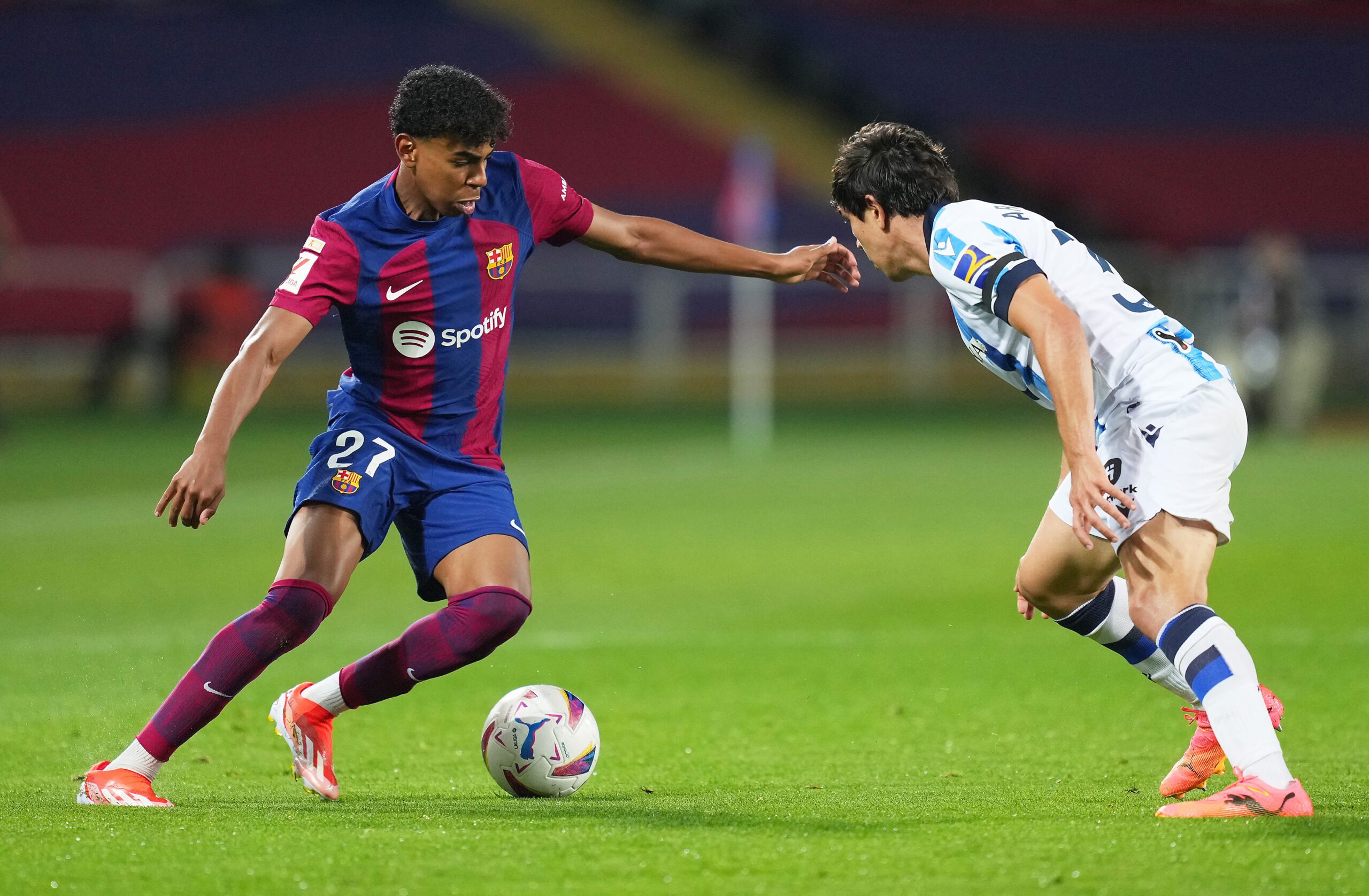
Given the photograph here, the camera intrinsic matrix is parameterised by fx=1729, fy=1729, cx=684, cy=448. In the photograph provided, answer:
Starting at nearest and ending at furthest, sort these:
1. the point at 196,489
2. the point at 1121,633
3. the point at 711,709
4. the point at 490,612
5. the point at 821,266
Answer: the point at 196,489 < the point at 490,612 < the point at 1121,633 < the point at 821,266 < the point at 711,709

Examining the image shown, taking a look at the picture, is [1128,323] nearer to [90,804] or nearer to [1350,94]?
[90,804]

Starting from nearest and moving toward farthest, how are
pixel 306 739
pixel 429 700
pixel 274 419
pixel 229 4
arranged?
pixel 306 739 → pixel 429 700 → pixel 274 419 → pixel 229 4

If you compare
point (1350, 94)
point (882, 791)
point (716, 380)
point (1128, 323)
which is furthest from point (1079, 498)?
point (1350, 94)

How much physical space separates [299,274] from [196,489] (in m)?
0.78

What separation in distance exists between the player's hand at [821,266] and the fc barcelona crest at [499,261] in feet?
2.81

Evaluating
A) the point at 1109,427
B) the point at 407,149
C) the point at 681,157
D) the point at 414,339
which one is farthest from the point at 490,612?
the point at 681,157

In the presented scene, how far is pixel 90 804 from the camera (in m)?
4.76

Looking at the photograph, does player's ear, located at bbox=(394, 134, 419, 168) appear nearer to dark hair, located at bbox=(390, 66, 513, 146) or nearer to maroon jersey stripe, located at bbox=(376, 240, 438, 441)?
dark hair, located at bbox=(390, 66, 513, 146)

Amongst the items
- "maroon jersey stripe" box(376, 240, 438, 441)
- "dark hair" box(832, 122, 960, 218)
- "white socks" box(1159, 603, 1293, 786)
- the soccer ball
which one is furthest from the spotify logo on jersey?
"white socks" box(1159, 603, 1293, 786)

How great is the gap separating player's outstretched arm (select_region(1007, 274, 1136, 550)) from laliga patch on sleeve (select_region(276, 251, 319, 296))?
1936 mm

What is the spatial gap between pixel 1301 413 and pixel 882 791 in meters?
17.2

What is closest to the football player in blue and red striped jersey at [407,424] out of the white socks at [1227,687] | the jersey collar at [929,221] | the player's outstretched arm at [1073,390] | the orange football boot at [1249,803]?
the jersey collar at [929,221]

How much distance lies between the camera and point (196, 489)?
4336mm

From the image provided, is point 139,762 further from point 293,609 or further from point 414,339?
point 414,339
